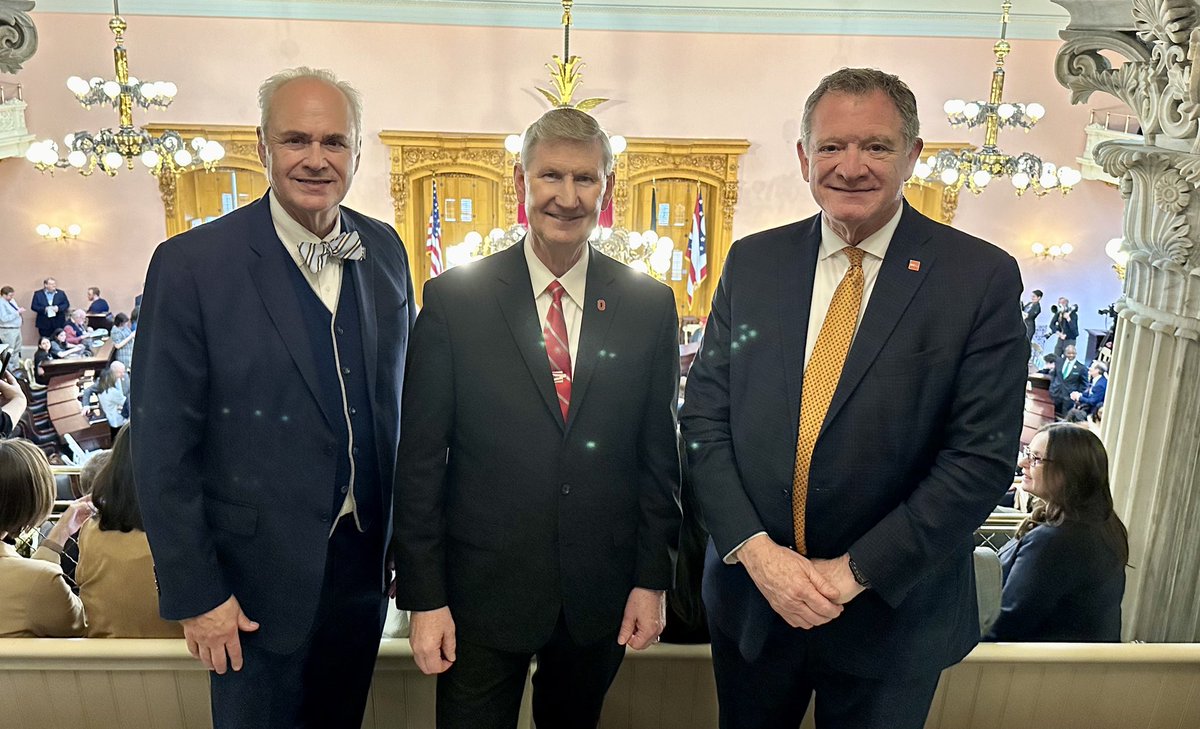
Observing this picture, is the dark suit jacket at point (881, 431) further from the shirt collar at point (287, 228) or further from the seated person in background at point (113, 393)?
the seated person in background at point (113, 393)

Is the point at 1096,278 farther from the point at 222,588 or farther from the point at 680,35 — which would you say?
the point at 222,588

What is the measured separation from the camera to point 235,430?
1898 millimetres

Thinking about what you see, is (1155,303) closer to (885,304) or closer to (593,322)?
(885,304)

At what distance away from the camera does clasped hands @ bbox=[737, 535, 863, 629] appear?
1.77m

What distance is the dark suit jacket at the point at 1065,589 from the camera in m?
2.57

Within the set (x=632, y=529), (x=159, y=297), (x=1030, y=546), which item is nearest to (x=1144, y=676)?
(x=1030, y=546)

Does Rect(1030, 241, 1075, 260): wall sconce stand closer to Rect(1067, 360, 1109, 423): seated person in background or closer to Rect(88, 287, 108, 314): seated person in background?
Rect(1067, 360, 1109, 423): seated person in background

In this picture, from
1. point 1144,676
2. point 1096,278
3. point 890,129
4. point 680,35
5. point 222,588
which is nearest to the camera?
point 890,129

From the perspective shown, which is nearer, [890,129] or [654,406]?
[890,129]

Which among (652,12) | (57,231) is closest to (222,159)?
(57,231)

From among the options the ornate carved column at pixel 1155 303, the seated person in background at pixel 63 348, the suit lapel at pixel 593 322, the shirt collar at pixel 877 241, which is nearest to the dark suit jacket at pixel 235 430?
the suit lapel at pixel 593 322

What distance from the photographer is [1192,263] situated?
2.63 meters

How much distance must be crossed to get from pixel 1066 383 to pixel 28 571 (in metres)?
9.47

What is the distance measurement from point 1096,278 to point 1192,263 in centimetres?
1159
